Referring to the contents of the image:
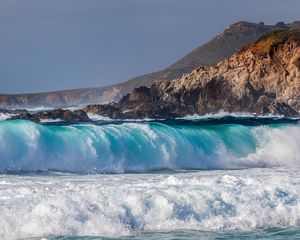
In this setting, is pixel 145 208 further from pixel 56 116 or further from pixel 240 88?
pixel 240 88

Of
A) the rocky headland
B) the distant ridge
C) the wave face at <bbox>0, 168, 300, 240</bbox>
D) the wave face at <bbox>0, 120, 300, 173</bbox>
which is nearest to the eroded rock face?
the rocky headland

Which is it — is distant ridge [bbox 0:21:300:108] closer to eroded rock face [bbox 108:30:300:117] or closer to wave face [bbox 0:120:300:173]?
eroded rock face [bbox 108:30:300:117]

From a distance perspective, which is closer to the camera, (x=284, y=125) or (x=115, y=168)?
(x=115, y=168)

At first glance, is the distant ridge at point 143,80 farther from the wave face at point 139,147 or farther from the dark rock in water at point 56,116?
the wave face at point 139,147

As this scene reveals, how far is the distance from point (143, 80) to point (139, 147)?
521ft

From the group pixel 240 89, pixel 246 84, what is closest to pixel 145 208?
pixel 240 89

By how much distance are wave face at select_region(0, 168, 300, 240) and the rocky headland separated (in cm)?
5505

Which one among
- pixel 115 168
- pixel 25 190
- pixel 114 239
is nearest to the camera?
pixel 114 239

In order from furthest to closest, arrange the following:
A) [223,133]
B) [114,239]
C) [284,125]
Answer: [284,125], [223,133], [114,239]

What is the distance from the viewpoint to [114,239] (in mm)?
14625

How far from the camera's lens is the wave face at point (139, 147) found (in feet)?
86.8

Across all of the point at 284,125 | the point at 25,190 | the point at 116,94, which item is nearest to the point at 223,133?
the point at 284,125

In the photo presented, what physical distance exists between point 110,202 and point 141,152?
43.7ft

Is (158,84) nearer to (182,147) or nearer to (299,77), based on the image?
(299,77)
